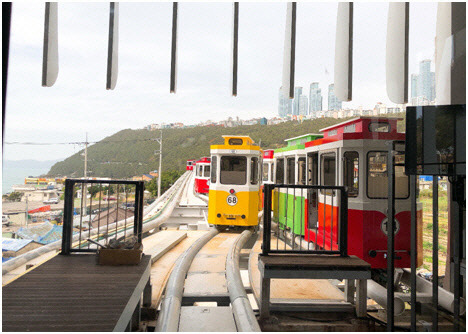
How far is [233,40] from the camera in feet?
8.80

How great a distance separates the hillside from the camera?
2885 mm

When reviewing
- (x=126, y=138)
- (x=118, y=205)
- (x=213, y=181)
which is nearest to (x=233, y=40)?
(x=118, y=205)

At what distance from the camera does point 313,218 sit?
5180 mm

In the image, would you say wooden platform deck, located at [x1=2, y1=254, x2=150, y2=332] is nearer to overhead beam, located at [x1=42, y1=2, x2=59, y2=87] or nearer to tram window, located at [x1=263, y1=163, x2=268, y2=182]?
overhead beam, located at [x1=42, y1=2, x2=59, y2=87]

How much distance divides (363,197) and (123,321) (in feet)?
9.80

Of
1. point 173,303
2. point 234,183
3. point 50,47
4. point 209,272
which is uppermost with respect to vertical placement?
point 50,47

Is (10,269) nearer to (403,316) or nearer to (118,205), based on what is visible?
(118,205)

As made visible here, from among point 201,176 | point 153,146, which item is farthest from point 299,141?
point 201,176

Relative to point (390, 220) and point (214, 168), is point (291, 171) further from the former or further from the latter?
point (390, 220)

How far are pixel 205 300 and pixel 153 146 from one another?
240 cm

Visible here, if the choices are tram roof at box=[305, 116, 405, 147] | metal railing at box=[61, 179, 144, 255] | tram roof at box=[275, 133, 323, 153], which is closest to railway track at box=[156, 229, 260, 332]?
metal railing at box=[61, 179, 144, 255]

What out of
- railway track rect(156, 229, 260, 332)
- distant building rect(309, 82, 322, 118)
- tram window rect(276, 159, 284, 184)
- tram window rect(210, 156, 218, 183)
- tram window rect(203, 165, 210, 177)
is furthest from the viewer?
tram window rect(203, 165, 210, 177)

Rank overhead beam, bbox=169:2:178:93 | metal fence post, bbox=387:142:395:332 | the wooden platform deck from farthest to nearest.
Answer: overhead beam, bbox=169:2:178:93
metal fence post, bbox=387:142:395:332
the wooden platform deck

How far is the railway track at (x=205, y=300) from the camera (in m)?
2.25
